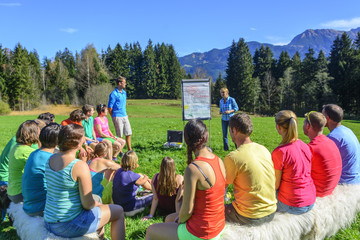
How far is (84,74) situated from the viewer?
5744 cm

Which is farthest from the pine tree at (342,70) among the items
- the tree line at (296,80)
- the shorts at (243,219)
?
the shorts at (243,219)

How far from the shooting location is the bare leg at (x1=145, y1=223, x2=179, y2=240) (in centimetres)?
272

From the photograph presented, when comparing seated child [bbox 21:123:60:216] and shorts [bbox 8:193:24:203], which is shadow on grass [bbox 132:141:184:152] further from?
seated child [bbox 21:123:60:216]

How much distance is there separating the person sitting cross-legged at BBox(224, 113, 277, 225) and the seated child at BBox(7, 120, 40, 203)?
302 cm

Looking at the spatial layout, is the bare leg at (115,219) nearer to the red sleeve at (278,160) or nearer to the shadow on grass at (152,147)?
the red sleeve at (278,160)

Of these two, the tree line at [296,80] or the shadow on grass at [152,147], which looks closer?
the shadow on grass at [152,147]

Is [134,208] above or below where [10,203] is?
below

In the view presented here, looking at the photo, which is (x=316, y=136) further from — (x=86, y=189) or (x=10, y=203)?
(x=10, y=203)

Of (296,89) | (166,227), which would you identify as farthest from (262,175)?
(296,89)

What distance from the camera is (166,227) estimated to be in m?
2.78

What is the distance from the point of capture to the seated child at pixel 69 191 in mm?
2617

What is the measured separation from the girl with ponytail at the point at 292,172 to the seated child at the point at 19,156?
3626mm

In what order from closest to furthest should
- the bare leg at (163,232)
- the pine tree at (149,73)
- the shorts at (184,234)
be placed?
the shorts at (184,234) < the bare leg at (163,232) < the pine tree at (149,73)

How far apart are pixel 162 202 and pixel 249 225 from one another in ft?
5.44
